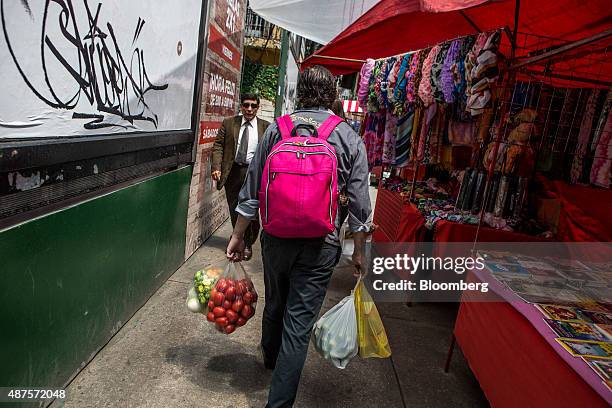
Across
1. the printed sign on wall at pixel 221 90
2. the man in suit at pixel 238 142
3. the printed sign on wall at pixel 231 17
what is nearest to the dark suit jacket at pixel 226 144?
the man in suit at pixel 238 142

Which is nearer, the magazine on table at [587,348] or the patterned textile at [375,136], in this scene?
the magazine on table at [587,348]

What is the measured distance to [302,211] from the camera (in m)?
1.94

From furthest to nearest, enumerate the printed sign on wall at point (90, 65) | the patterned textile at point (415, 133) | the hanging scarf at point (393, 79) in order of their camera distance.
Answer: the patterned textile at point (415, 133) → the hanging scarf at point (393, 79) → the printed sign on wall at point (90, 65)

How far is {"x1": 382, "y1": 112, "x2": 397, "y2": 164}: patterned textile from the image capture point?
529 centimetres

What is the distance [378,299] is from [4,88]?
12.1 ft

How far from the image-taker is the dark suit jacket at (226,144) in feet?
14.6

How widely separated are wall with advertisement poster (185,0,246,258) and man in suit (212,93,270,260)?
0.75 feet

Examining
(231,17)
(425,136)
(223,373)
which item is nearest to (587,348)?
(223,373)

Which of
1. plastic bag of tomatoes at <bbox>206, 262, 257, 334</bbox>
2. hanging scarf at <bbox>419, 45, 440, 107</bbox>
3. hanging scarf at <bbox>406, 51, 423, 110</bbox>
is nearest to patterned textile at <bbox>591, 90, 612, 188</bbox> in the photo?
hanging scarf at <bbox>419, 45, 440, 107</bbox>

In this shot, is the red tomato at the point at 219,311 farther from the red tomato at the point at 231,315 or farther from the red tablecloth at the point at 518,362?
the red tablecloth at the point at 518,362

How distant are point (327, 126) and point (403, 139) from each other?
314 cm

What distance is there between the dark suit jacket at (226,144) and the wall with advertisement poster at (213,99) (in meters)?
0.20

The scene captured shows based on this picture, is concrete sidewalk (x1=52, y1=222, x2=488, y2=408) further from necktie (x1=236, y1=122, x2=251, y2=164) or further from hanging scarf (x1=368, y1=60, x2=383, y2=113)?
hanging scarf (x1=368, y1=60, x2=383, y2=113)

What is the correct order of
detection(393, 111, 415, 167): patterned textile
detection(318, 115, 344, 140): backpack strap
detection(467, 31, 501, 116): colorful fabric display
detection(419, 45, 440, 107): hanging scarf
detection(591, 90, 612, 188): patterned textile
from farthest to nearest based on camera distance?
detection(393, 111, 415, 167): patterned textile, detection(419, 45, 440, 107): hanging scarf, detection(591, 90, 612, 188): patterned textile, detection(467, 31, 501, 116): colorful fabric display, detection(318, 115, 344, 140): backpack strap
